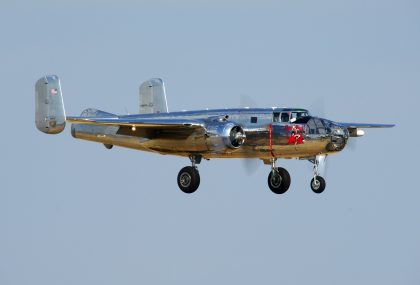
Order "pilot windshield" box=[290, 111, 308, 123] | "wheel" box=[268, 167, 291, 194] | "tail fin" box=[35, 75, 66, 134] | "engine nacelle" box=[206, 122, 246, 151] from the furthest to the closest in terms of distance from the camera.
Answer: "wheel" box=[268, 167, 291, 194], "tail fin" box=[35, 75, 66, 134], "pilot windshield" box=[290, 111, 308, 123], "engine nacelle" box=[206, 122, 246, 151]

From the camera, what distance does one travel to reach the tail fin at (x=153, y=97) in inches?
2596

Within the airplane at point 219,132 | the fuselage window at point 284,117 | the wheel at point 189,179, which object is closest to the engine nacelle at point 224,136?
the airplane at point 219,132

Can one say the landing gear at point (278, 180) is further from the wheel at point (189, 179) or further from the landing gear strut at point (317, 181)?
the wheel at point (189, 179)

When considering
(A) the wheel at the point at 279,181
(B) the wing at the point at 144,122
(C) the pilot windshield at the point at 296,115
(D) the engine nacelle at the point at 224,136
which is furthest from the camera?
(A) the wheel at the point at 279,181

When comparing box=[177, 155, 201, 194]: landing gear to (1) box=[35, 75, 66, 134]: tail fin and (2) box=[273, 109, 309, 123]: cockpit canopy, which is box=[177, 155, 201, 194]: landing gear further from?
(1) box=[35, 75, 66, 134]: tail fin

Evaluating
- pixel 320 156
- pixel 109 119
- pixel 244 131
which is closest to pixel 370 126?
pixel 320 156

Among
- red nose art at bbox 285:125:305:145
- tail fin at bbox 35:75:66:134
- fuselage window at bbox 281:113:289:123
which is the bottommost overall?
red nose art at bbox 285:125:305:145

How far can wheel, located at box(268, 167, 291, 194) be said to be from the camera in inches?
2367

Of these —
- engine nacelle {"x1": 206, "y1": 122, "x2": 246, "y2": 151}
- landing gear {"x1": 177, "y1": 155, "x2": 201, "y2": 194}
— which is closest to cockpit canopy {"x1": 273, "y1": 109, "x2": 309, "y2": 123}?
engine nacelle {"x1": 206, "y1": 122, "x2": 246, "y2": 151}

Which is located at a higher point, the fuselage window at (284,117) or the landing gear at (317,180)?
the fuselage window at (284,117)

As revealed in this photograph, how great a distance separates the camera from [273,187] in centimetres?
6050

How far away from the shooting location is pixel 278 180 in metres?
60.2

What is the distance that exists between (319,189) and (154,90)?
10.2 metres

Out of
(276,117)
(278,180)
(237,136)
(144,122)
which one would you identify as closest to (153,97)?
(144,122)
